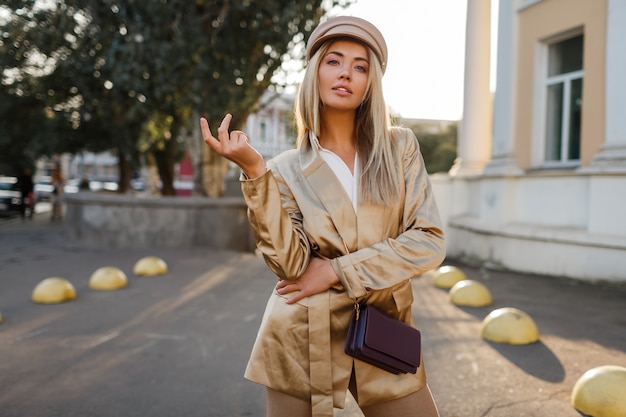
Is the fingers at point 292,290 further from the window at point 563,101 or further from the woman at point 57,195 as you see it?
the woman at point 57,195

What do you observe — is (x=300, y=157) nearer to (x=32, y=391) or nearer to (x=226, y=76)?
(x=32, y=391)

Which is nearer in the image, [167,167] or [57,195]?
[167,167]

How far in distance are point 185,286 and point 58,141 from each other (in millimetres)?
15723

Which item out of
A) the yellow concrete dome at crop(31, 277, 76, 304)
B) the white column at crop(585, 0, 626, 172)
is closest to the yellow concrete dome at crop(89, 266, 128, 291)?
the yellow concrete dome at crop(31, 277, 76, 304)

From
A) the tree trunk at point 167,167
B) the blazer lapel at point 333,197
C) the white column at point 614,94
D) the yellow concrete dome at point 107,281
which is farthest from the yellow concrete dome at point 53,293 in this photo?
the tree trunk at point 167,167

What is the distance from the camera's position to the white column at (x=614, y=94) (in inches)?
327

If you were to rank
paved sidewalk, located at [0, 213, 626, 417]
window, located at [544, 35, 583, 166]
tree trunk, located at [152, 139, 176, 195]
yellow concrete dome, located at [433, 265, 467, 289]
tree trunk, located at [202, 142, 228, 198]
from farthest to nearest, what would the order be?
1. tree trunk, located at [152, 139, 176, 195]
2. tree trunk, located at [202, 142, 228, 198]
3. window, located at [544, 35, 583, 166]
4. yellow concrete dome, located at [433, 265, 467, 289]
5. paved sidewalk, located at [0, 213, 626, 417]

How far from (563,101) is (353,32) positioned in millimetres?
9782

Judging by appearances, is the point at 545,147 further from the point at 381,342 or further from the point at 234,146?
the point at 234,146

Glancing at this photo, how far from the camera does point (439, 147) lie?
43125 millimetres

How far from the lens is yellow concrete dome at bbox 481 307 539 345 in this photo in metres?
4.99

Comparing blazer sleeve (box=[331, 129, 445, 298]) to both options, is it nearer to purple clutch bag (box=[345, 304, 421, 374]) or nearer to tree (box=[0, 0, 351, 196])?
purple clutch bag (box=[345, 304, 421, 374])

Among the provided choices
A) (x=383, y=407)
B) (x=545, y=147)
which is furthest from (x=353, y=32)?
(x=545, y=147)

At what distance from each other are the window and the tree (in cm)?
556
